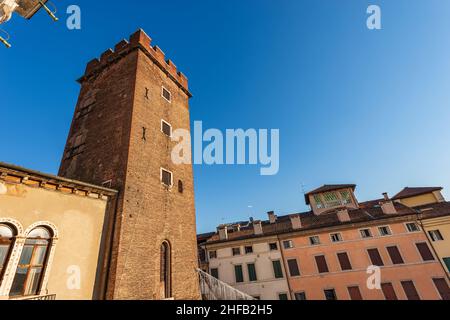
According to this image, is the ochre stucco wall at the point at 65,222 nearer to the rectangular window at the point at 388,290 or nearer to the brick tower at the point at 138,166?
the brick tower at the point at 138,166

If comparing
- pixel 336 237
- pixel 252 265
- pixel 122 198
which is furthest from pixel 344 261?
pixel 122 198

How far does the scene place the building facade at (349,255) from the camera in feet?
68.9

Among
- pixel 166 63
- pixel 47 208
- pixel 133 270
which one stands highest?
pixel 166 63

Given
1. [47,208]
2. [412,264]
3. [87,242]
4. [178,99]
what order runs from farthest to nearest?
1. [412,264]
2. [178,99]
3. [87,242]
4. [47,208]

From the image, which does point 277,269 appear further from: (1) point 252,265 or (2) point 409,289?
(2) point 409,289

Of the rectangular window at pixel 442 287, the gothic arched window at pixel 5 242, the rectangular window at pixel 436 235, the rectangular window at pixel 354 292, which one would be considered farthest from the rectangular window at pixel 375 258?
the gothic arched window at pixel 5 242

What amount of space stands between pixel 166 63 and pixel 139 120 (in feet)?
24.0

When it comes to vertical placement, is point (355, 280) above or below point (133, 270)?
below

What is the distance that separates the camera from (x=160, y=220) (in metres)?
11.8

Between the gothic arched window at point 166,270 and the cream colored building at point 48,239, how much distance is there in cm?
283
